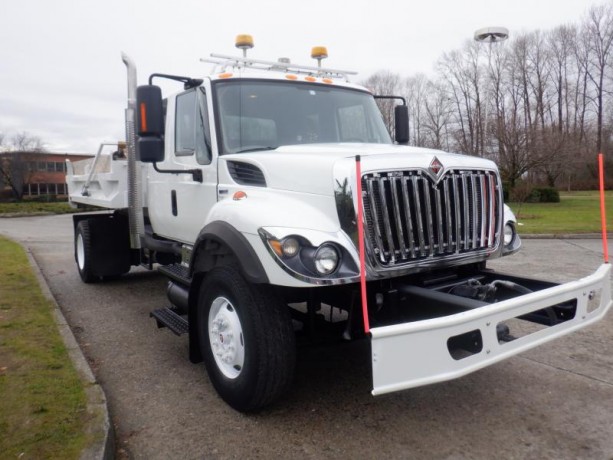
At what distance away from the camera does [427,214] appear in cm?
356

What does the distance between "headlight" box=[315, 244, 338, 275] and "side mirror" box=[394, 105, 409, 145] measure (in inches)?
114

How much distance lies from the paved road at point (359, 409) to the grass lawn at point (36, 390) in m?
0.30

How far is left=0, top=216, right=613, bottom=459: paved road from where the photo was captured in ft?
10.8

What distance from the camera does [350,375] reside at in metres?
4.50

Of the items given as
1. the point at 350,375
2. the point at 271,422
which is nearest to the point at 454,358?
the point at 271,422

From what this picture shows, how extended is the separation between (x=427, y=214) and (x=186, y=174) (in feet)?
8.05

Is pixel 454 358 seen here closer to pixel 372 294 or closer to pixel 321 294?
pixel 372 294

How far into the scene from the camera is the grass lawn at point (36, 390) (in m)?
3.12

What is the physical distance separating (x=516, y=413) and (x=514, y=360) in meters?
1.08

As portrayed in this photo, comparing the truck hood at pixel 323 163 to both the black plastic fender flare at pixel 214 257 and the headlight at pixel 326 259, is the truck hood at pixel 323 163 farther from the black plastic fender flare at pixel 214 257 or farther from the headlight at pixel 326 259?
the black plastic fender flare at pixel 214 257

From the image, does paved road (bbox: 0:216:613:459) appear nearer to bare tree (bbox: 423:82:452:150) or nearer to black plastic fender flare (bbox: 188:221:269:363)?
black plastic fender flare (bbox: 188:221:269:363)

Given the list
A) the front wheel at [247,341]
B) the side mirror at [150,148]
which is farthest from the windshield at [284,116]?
the front wheel at [247,341]

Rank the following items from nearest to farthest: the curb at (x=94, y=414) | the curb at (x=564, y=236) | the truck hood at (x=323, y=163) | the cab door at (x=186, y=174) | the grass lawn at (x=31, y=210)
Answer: the curb at (x=94, y=414), the truck hood at (x=323, y=163), the cab door at (x=186, y=174), the curb at (x=564, y=236), the grass lawn at (x=31, y=210)

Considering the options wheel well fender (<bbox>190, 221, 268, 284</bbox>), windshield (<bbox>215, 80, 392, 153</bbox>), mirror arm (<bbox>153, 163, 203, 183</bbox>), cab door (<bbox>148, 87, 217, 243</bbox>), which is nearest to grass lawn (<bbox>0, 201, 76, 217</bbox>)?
→ cab door (<bbox>148, 87, 217, 243</bbox>)
